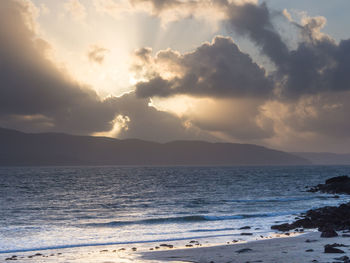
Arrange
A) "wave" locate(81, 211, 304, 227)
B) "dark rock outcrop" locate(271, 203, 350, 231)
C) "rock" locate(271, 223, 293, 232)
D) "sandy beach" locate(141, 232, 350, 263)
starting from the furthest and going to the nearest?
"wave" locate(81, 211, 304, 227) → "rock" locate(271, 223, 293, 232) → "dark rock outcrop" locate(271, 203, 350, 231) → "sandy beach" locate(141, 232, 350, 263)

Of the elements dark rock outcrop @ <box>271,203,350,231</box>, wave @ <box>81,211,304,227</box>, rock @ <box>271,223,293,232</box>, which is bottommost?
wave @ <box>81,211,304,227</box>

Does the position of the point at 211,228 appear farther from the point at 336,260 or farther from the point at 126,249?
the point at 336,260

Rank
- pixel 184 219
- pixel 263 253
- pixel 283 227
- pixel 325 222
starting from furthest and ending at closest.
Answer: pixel 184 219
pixel 325 222
pixel 283 227
pixel 263 253

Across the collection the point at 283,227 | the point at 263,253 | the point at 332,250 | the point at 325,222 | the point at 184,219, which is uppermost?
the point at 332,250

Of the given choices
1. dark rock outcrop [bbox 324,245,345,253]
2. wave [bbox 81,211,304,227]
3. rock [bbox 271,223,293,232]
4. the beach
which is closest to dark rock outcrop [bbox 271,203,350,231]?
rock [bbox 271,223,293,232]

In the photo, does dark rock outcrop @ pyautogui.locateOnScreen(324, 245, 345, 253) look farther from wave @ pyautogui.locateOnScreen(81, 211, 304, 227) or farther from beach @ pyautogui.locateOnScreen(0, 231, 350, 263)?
wave @ pyautogui.locateOnScreen(81, 211, 304, 227)

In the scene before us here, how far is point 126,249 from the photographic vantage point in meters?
22.5

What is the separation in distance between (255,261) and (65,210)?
1296 inches

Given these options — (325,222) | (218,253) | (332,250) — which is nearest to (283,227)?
(325,222)

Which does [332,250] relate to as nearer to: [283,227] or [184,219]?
[283,227]

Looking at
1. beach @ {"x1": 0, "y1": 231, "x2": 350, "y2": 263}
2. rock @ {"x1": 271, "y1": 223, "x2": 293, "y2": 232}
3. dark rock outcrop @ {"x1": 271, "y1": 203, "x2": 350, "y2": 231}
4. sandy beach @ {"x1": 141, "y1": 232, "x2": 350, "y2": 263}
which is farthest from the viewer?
rock @ {"x1": 271, "y1": 223, "x2": 293, "y2": 232}

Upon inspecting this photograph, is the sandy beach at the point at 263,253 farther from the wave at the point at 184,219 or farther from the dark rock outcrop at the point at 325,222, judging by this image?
the wave at the point at 184,219

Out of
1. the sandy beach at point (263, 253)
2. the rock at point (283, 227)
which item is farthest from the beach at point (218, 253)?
the rock at point (283, 227)

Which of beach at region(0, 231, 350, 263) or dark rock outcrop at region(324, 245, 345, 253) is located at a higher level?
dark rock outcrop at region(324, 245, 345, 253)
